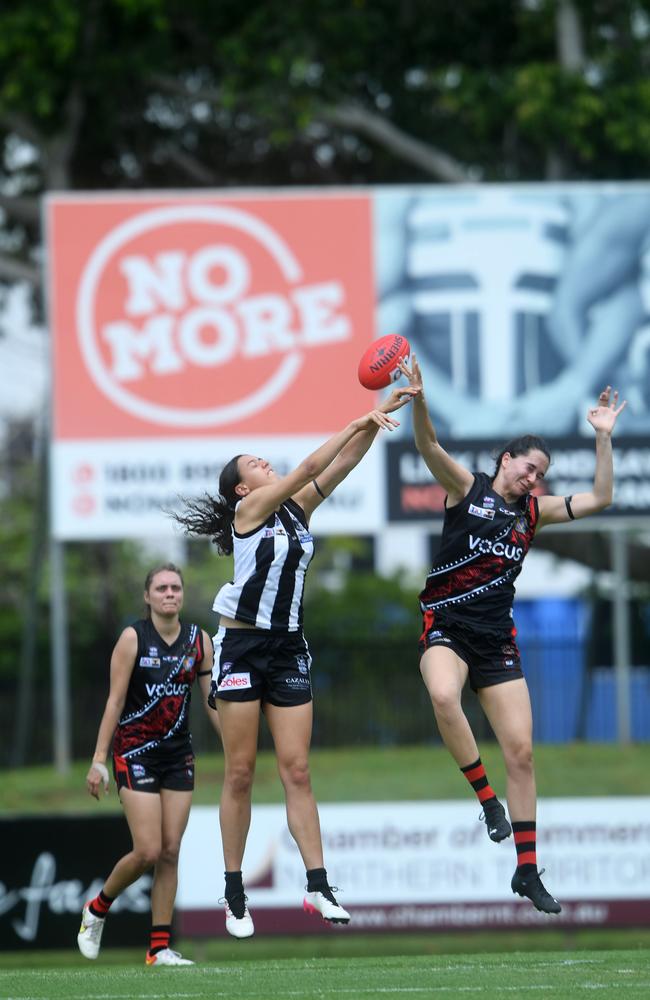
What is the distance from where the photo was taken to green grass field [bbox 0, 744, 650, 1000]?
754cm

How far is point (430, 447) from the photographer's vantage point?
326 inches

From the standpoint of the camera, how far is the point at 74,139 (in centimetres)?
2228

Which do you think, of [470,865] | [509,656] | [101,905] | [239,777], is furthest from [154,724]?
[470,865]

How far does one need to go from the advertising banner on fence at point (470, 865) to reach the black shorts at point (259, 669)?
540 centimetres

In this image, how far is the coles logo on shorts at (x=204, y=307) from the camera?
58.7 ft

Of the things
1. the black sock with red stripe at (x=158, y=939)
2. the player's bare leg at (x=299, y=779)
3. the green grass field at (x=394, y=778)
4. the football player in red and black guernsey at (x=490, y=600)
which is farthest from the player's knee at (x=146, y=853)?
the green grass field at (x=394, y=778)

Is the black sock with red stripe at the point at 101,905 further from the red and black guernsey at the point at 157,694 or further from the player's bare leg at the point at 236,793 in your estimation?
the player's bare leg at the point at 236,793

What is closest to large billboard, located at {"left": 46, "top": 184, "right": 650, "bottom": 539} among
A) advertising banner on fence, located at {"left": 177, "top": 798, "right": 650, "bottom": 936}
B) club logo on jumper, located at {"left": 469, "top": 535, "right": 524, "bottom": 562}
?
advertising banner on fence, located at {"left": 177, "top": 798, "right": 650, "bottom": 936}

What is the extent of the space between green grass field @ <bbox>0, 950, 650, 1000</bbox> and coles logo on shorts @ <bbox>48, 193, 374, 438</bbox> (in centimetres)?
936

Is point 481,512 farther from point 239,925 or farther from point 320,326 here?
point 320,326

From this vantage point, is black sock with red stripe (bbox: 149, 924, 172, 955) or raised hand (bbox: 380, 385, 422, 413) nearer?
raised hand (bbox: 380, 385, 422, 413)

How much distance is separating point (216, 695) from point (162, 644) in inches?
49.3

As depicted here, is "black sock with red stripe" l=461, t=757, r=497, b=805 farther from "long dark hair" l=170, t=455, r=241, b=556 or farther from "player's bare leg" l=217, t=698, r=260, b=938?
"long dark hair" l=170, t=455, r=241, b=556

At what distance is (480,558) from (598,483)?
2.40ft
